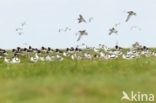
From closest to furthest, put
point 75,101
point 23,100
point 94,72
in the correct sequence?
point 75,101 < point 23,100 < point 94,72

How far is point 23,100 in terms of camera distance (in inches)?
786

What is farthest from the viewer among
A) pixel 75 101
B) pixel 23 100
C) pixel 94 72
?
pixel 94 72

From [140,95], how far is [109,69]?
10863 millimetres

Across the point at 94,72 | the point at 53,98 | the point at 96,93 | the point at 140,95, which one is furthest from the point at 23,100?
the point at 94,72

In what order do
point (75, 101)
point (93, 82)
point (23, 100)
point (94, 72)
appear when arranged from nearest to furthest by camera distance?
point (75, 101), point (23, 100), point (93, 82), point (94, 72)

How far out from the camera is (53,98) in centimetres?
1956

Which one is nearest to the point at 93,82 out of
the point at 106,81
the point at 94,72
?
the point at 106,81

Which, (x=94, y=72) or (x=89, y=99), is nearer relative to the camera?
(x=89, y=99)

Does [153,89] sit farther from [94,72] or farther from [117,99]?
[94,72]

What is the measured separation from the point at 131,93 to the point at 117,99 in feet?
2.91

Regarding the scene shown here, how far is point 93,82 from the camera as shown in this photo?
22.0 meters

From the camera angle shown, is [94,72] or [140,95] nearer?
[140,95]

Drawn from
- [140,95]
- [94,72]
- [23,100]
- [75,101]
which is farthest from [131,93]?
[94,72]

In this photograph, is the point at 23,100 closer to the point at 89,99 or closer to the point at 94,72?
the point at 89,99
